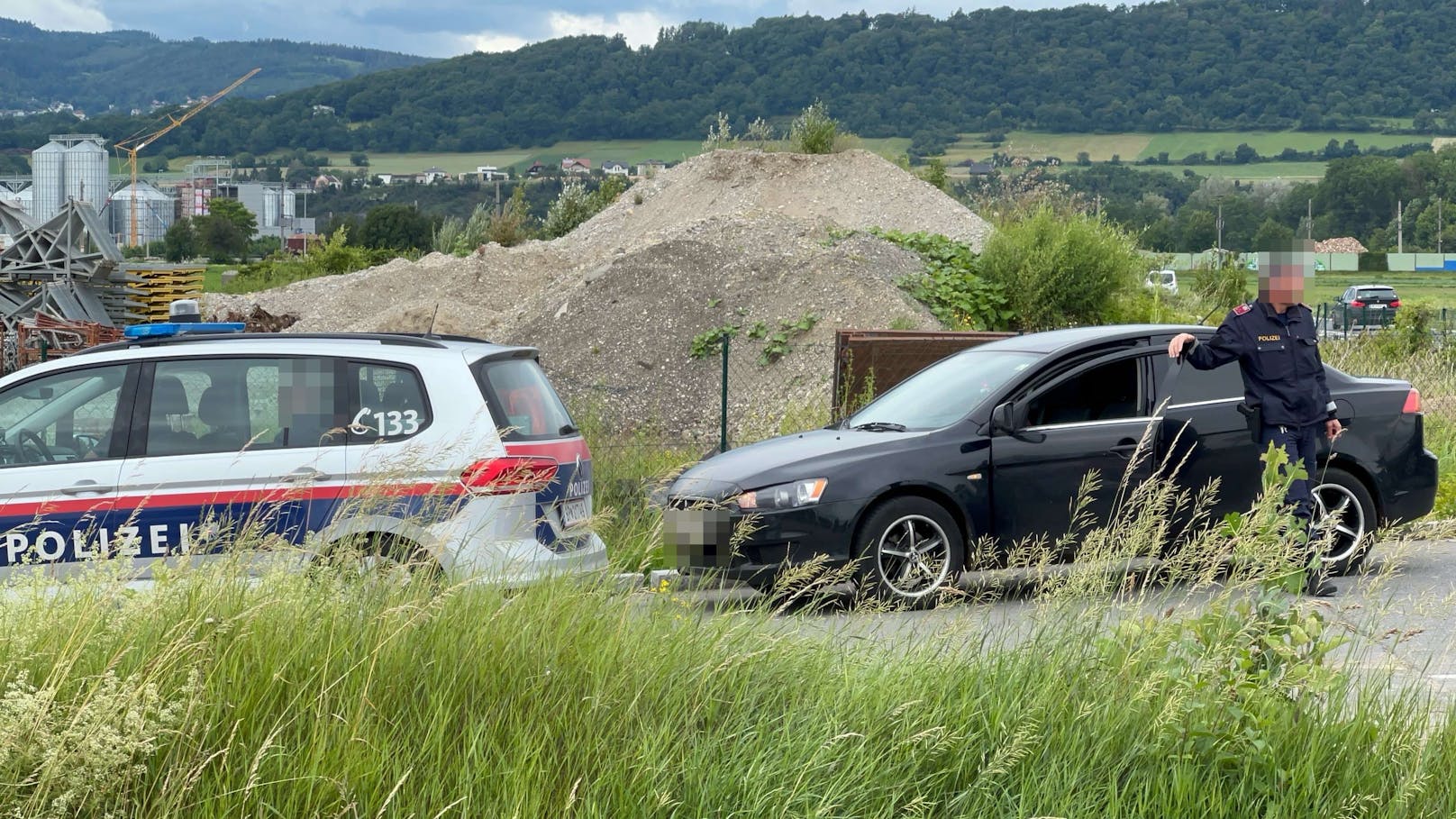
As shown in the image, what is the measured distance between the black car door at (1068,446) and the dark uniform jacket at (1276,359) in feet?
2.31

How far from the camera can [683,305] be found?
2120cm

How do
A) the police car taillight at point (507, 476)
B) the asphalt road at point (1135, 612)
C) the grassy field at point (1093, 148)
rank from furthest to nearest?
the grassy field at point (1093, 148) < the police car taillight at point (507, 476) < the asphalt road at point (1135, 612)

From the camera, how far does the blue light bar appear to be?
25.1ft

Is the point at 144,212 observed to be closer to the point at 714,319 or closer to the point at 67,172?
the point at 67,172

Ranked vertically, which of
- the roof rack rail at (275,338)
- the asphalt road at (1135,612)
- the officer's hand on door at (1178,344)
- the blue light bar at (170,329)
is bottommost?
the asphalt road at (1135,612)

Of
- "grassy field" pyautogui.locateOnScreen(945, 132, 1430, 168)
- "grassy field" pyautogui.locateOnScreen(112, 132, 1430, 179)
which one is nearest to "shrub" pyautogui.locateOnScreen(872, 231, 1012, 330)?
"grassy field" pyautogui.locateOnScreen(112, 132, 1430, 179)

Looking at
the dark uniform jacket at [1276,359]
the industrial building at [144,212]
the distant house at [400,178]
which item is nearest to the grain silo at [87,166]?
the industrial building at [144,212]

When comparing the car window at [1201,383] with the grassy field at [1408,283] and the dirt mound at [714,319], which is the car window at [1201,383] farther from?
the grassy field at [1408,283]

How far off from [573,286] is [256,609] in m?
20.0

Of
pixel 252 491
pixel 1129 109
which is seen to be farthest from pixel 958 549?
pixel 1129 109

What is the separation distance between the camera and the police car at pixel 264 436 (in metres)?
6.68

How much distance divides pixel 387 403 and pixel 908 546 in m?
3.03

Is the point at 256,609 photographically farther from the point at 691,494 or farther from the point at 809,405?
the point at 809,405

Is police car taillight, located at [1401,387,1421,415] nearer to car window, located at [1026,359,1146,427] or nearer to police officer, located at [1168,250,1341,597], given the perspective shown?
police officer, located at [1168,250,1341,597]
